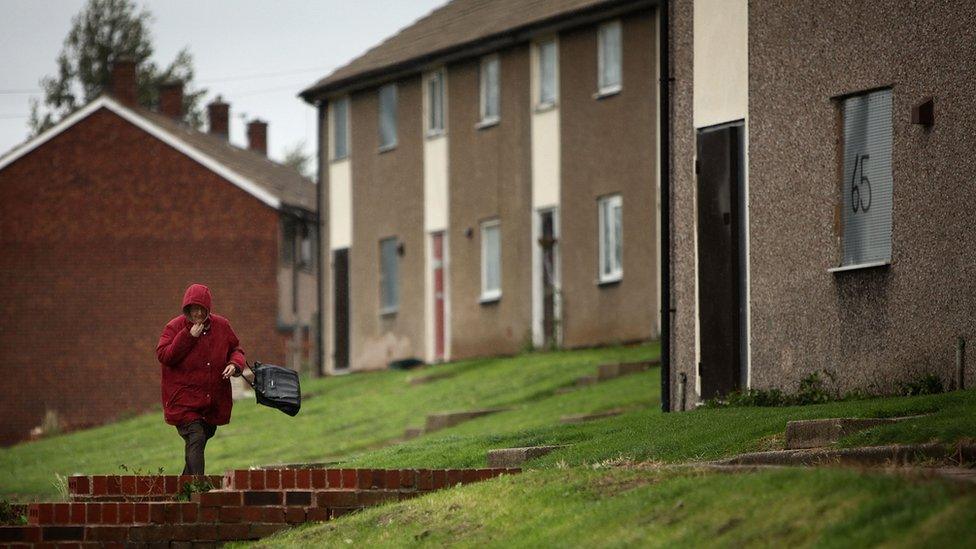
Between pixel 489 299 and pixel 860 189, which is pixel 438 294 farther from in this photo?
pixel 860 189

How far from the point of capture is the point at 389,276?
39844mm

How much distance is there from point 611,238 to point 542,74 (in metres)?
3.84

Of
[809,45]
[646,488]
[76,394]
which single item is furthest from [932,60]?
[76,394]

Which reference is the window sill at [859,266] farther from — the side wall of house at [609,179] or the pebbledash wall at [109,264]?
the pebbledash wall at [109,264]

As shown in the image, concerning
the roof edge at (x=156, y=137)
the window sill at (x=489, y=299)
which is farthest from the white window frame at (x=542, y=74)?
the roof edge at (x=156, y=137)

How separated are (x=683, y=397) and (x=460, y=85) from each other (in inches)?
724

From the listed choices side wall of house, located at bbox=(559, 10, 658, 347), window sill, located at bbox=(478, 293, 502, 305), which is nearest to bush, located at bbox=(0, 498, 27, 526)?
side wall of house, located at bbox=(559, 10, 658, 347)

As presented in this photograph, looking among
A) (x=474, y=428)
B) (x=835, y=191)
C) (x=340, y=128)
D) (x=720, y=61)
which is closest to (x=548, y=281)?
(x=340, y=128)

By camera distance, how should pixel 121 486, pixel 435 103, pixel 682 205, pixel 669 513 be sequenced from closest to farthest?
1. pixel 669 513
2. pixel 121 486
3. pixel 682 205
4. pixel 435 103

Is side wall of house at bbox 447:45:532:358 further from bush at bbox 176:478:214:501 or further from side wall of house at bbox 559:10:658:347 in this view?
bush at bbox 176:478:214:501

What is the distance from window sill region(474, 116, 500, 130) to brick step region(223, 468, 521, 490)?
23.7 m

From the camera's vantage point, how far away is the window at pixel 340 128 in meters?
41.4

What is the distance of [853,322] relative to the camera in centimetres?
1773

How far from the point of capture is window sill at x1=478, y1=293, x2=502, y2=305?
119 feet
